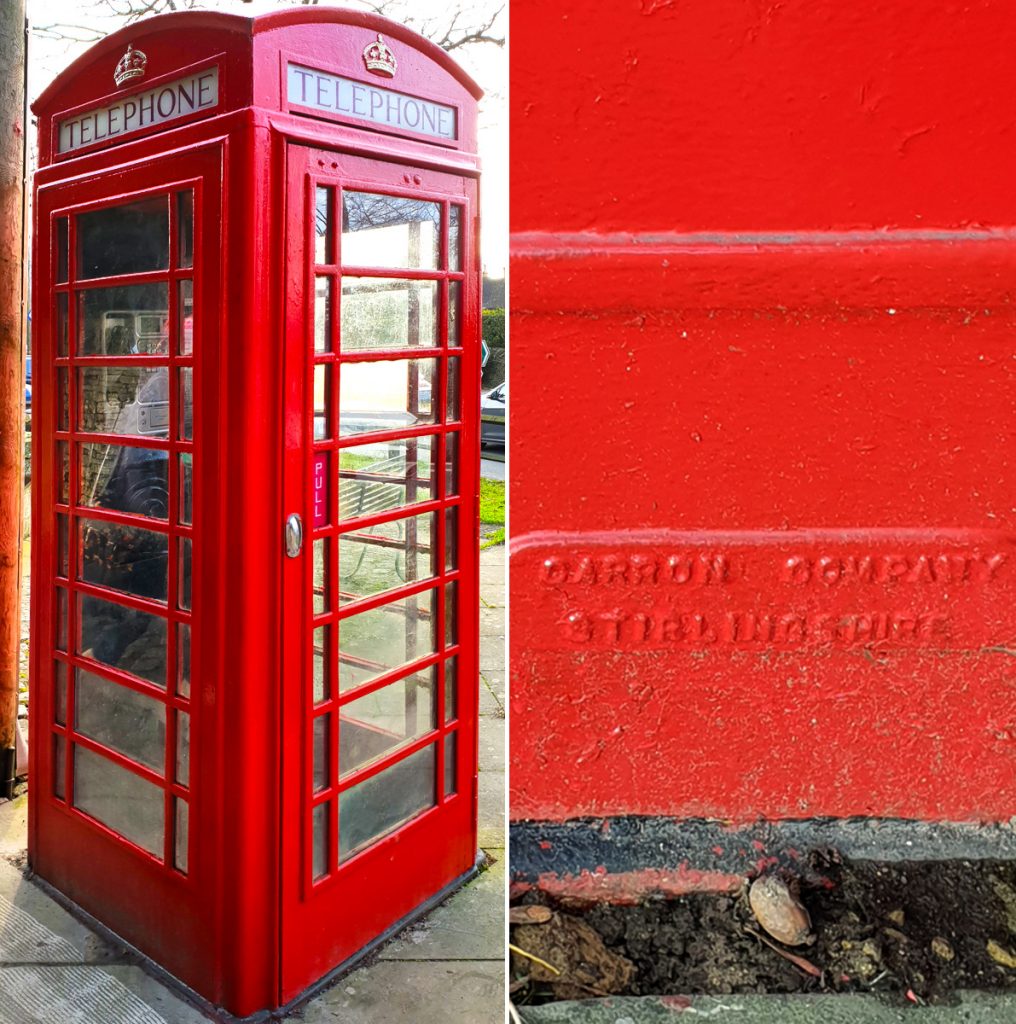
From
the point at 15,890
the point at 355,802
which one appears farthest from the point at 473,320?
the point at 15,890

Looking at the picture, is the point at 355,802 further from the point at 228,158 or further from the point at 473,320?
the point at 228,158

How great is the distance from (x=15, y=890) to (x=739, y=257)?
2.78 metres

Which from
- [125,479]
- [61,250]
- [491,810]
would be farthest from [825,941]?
[61,250]

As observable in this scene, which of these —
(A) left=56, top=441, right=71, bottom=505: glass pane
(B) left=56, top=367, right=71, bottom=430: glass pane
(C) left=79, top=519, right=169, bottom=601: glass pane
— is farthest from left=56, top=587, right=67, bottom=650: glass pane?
(B) left=56, top=367, right=71, bottom=430: glass pane

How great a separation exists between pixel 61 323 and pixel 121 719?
3.46ft

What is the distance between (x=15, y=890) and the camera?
352 centimetres

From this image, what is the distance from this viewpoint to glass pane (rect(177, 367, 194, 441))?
2.84 meters

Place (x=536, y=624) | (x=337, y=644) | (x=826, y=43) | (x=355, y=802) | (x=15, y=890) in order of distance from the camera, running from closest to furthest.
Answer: (x=826, y=43)
(x=536, y=624)
(x=337, y=644)
(x=355, y=802)
(x=15, y=890)

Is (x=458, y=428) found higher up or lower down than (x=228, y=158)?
lower down

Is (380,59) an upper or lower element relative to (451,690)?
upper

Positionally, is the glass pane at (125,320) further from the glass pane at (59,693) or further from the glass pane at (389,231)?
the glass pane at (59,693)

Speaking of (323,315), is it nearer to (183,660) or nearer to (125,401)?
(125,401)

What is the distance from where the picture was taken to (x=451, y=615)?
11.1 ft

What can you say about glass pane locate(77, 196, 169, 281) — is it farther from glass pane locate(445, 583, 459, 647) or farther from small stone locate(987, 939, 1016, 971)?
small stone locate(987, 939, 1016, 971)
